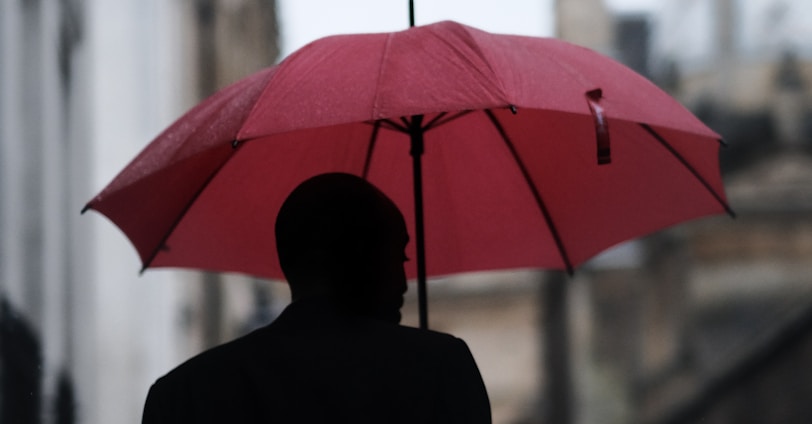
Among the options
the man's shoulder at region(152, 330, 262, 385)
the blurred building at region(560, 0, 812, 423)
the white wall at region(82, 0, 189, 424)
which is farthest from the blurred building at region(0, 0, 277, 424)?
the blurred building at region(560, 0, 812, 423)

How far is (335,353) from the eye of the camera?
2.36m

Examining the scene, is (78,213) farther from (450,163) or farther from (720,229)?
(720,229)

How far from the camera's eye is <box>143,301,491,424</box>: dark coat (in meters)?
2.35

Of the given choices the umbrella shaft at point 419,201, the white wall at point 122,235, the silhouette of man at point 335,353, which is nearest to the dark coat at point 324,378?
the silhouette of man at point 335,353

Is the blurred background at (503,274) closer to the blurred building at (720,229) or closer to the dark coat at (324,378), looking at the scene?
the blurred building at (720,229)

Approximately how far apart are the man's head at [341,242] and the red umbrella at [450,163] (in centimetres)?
72

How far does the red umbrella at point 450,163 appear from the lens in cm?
324

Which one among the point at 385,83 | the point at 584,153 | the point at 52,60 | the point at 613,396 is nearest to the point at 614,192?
the point at 584,153

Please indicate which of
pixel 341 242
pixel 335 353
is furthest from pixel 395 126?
pixel 335 353

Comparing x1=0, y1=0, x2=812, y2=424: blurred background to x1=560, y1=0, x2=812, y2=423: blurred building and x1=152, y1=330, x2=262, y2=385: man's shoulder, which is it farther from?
x1=152, y1=330, x2=262, y2=385: man's shoulder

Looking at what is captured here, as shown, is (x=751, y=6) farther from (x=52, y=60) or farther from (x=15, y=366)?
(x=15, y=366)

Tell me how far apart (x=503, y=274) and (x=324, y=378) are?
888 inches

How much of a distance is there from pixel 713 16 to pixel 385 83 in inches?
745

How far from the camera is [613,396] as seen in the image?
2103 cm
